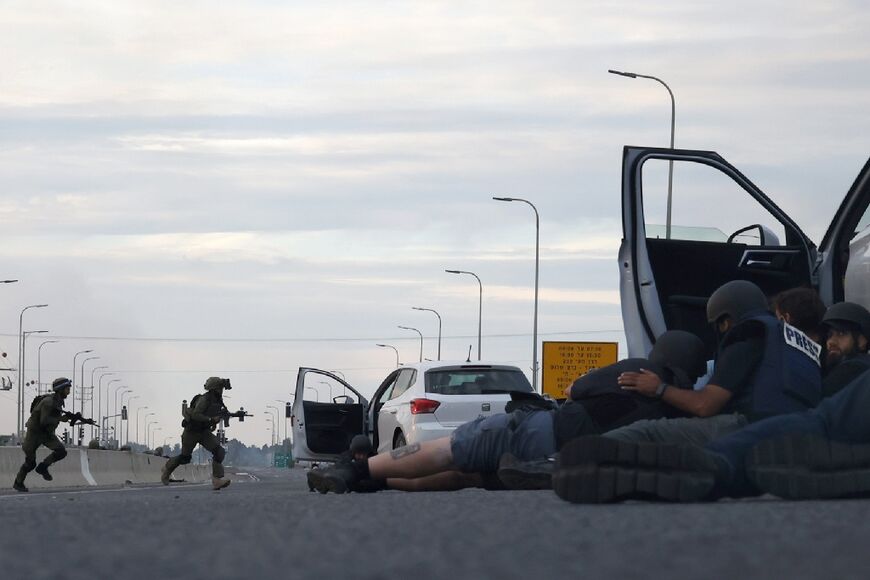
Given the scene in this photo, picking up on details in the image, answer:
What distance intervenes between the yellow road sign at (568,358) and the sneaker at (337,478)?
31.5 m

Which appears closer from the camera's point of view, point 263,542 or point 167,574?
point 167,574

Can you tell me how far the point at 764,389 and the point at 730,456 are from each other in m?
0.91

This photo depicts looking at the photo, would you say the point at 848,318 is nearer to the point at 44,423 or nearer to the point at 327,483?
the point at 327,483

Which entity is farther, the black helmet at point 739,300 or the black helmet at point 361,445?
the black helmet at point 361,445

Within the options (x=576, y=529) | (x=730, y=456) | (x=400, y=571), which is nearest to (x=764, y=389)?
(x=730, y=456)

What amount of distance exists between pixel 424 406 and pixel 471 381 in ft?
2.66

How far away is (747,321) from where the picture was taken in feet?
27.9

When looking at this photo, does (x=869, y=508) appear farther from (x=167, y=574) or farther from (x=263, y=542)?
(x=167, y=574)

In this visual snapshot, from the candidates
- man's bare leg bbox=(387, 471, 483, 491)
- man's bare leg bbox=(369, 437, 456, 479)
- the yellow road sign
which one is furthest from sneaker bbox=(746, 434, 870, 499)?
the yellow road sign

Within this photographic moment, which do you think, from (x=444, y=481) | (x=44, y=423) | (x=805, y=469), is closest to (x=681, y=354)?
(x=444, y=481)

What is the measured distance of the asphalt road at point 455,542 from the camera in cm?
432

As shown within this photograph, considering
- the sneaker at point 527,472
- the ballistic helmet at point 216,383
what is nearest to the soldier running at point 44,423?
the ballistic helmet at point 216,383

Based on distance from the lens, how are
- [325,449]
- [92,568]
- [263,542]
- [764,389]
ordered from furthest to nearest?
[325,449]
[764,389]
[263,542]
[92,568]

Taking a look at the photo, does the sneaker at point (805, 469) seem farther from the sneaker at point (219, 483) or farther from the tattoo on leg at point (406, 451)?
the sneaker at point (219, 483)
